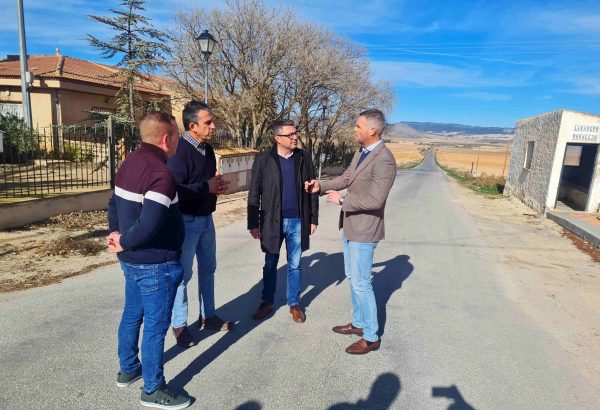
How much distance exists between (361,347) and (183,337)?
4.90 ft

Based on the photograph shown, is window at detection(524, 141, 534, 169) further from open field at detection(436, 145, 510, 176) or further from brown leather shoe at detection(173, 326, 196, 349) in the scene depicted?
brown leather shoe at detection(173, 326, 196, 349)

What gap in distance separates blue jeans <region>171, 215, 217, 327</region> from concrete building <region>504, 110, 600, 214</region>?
12088mm

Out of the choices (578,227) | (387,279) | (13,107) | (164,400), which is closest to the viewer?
(164,400)

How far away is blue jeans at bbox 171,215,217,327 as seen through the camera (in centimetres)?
313

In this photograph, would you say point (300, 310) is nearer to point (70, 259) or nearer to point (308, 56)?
point (70, 259)

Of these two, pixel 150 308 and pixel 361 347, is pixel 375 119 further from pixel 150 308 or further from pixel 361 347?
pixel 150 308

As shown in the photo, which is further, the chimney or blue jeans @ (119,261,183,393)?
the chimney

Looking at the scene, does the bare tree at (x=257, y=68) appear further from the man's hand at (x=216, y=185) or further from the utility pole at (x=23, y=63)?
the man's hand at (x=216, y=185)

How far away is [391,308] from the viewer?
14.1 feet

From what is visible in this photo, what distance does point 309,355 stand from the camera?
3215 millimetres

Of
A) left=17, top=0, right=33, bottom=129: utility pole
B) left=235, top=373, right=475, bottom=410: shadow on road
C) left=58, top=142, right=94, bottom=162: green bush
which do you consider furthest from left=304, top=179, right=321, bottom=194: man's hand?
left=17, top=0, right=33, bottom=129: utility pole

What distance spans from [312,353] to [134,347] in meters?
1.41

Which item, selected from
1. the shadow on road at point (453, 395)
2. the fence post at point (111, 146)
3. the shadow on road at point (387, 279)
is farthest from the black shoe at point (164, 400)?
the fence post at point (111, 146)

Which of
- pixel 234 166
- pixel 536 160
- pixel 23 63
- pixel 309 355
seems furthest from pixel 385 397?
pixel 23 63
